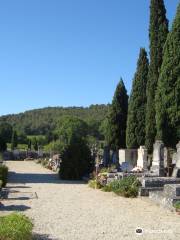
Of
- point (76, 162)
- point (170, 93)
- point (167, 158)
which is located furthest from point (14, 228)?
point (76, 162)

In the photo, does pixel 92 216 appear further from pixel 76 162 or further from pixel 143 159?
pixel 143 159

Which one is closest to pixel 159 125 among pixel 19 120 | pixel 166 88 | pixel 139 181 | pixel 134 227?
pixel 166 88

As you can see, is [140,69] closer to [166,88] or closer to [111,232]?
[166,88]

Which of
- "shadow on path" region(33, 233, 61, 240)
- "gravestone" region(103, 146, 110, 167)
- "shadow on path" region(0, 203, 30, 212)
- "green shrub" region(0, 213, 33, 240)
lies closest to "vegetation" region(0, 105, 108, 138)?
"gravestone" region(103, 146, 110, 167)

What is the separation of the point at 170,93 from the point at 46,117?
111 m

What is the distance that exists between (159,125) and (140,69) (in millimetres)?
10770

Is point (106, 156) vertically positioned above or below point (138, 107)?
below

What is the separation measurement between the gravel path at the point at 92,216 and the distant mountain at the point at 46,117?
293 ft

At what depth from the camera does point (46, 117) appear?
448ft

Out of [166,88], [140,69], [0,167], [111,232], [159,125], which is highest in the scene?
[140,69]

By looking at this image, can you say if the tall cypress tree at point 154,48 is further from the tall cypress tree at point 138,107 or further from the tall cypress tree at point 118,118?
the tall cypress tree at point 118,118

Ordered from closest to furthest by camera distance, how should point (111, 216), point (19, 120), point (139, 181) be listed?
1. point (111, 216)
2. point (139, 181)
3. point (19, 120)

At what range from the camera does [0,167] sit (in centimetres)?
2267

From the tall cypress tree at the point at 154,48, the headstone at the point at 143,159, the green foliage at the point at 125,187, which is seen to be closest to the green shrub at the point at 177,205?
the green foliage at the point at 125,187
